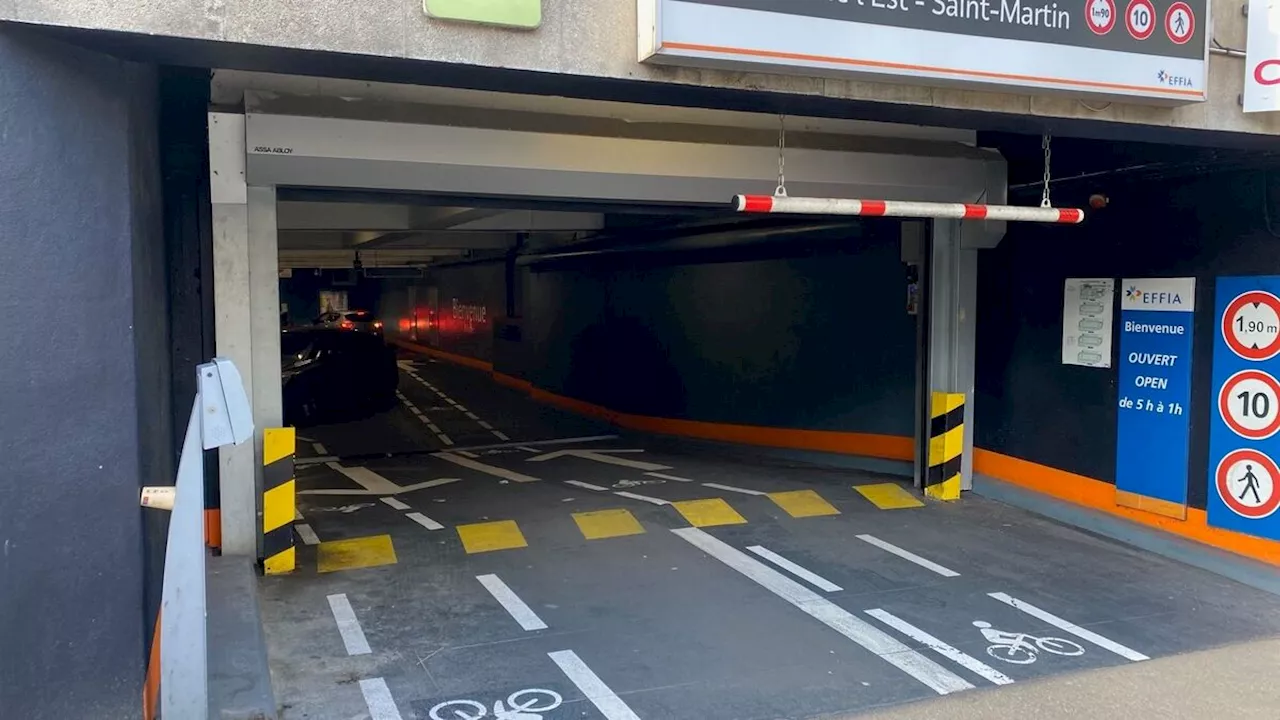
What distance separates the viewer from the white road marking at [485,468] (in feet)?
34.6

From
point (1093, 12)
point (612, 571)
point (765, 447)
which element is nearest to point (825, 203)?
point (1093, 12)

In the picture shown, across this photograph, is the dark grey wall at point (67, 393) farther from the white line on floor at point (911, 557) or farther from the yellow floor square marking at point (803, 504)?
the yellow floor square marking at point (803, 504)

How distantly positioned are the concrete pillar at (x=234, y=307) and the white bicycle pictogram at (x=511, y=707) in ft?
9.67

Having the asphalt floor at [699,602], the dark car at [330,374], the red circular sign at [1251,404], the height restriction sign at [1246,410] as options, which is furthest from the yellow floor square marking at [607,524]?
the dark car at [330,374]

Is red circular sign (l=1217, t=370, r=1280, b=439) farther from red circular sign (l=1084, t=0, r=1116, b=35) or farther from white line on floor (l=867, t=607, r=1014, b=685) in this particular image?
red circular sign (l=1084, t=0, r=1116, b=35)

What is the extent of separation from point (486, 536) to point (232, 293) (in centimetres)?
277

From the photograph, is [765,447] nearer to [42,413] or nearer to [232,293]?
[232,293]

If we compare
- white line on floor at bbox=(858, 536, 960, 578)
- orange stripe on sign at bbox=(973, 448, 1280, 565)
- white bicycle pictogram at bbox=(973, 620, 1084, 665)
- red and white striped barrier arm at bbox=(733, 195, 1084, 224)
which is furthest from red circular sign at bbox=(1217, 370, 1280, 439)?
white bicycle pictogram at bbox=(973, 620, 1084, 665)

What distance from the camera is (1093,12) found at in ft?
16.0

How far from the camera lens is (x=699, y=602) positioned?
251 inches

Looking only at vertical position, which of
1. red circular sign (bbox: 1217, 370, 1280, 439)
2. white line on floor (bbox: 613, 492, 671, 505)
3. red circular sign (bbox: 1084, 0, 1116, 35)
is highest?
red circular sign (bbox: 1084, 0, 1116, 35)

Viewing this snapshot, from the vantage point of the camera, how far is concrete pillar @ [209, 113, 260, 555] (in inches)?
261

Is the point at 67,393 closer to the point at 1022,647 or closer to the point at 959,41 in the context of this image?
the point at 959,41

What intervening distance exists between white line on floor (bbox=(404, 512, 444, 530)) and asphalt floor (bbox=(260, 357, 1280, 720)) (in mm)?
32
